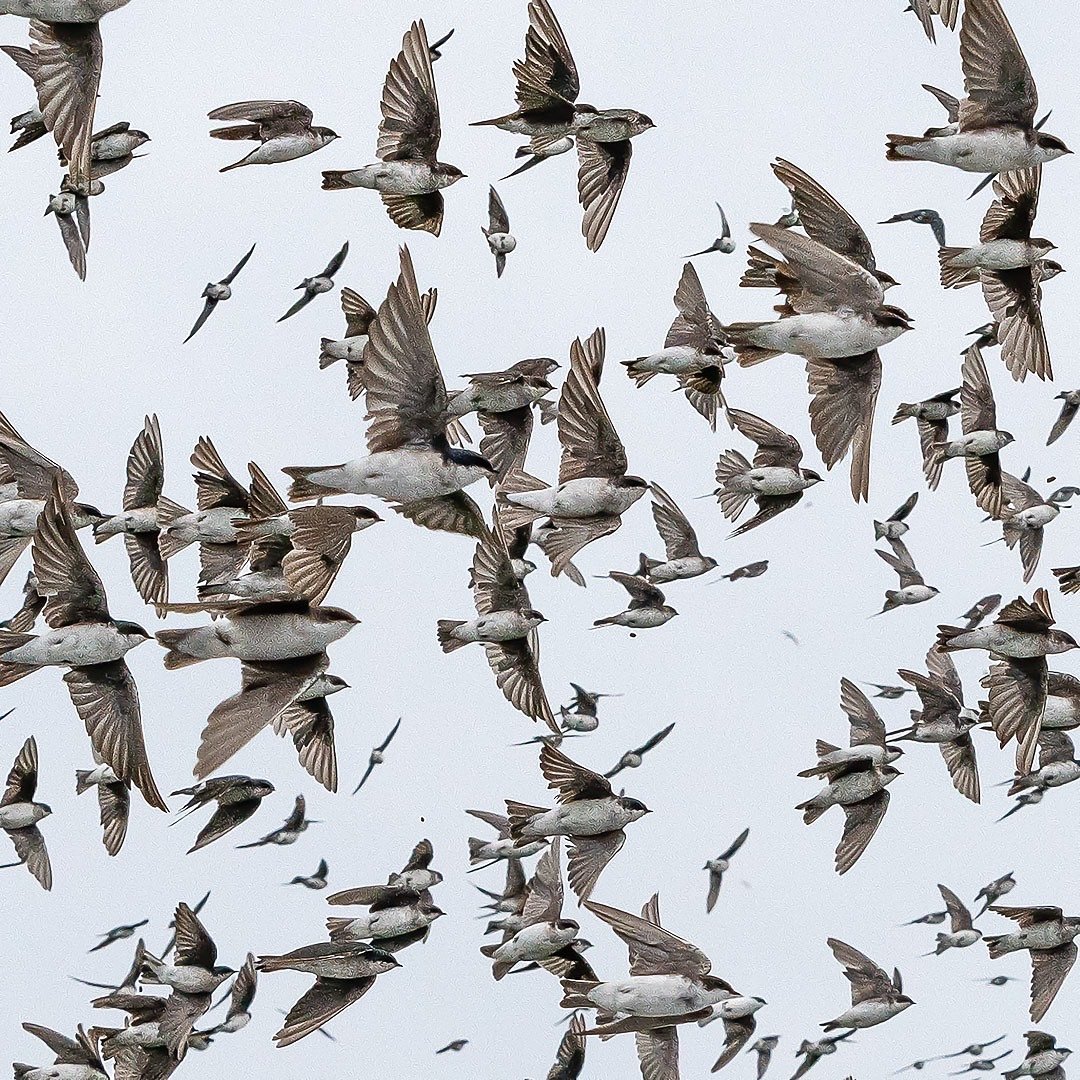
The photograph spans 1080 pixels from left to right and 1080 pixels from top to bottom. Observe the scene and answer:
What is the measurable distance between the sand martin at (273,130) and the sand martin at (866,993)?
29.5 ft

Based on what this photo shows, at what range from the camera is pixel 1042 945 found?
19.9 meters

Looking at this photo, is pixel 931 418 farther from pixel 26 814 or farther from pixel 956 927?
pixel 26 814

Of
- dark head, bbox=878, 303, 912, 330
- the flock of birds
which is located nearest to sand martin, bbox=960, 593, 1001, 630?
the flock of birds

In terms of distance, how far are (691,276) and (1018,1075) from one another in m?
9.40

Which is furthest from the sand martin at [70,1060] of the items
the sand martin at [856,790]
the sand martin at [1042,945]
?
the sand martin at [1042,945]

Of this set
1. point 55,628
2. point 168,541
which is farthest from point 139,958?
point 55,628

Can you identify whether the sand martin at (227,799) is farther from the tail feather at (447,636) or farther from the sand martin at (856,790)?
the sand martin at (856,790)

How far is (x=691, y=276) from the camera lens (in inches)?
752

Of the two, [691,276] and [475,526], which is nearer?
[475,526]

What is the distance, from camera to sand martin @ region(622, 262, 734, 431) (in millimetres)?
17609

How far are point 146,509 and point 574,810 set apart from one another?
4.66 metres

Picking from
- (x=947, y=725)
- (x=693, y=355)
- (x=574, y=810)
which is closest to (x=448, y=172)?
(x=693, y=355)

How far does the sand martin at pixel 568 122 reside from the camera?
16797 millimetres

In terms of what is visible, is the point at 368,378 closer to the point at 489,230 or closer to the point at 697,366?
the point at 697,366
